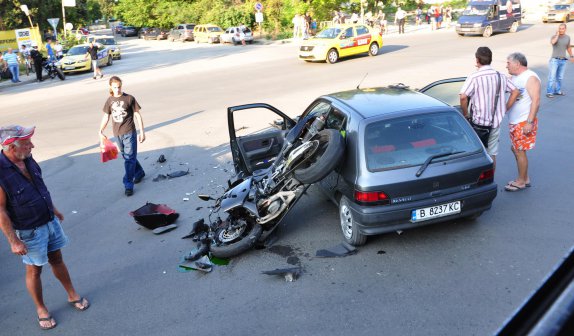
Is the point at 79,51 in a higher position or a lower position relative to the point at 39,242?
higher

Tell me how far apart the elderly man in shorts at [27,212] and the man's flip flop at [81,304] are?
247 millimetres

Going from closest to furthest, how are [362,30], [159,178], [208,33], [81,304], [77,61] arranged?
[81,304], [159,178], [362,30], [77,61], [208,33]

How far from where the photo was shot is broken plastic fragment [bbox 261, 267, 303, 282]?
180 inches

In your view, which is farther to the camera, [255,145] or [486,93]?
[255,145]

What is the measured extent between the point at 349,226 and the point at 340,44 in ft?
55.3

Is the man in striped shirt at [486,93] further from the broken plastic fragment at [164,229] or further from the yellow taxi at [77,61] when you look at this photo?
the yellow taxi at [77,61]

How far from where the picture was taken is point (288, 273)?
4.61 metres

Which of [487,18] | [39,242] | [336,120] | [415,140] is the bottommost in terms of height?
[39,242]

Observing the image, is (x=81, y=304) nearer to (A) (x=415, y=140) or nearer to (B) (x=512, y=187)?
(A) (x=415, y=140)

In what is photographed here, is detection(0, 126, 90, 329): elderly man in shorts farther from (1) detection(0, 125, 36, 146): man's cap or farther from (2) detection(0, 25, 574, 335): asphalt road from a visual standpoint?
(2) detection(0, 25, 574, 335): asphalt road

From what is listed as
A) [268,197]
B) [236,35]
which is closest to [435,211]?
[268,197]

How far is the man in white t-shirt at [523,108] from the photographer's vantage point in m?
5.81

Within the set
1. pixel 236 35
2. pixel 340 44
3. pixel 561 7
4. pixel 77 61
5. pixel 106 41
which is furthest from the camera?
pixel 236 35

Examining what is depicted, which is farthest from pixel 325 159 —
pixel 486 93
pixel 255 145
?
pixel 255 145
